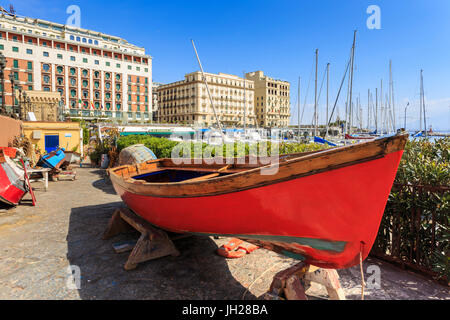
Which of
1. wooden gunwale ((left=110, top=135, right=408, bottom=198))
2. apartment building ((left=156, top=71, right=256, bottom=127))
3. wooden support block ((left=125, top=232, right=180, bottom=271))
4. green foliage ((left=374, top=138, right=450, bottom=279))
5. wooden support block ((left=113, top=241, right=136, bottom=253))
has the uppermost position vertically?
apartment building ((left=156, top=71, right=256, bottom=127))

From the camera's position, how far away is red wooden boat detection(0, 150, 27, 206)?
6968 millimetres

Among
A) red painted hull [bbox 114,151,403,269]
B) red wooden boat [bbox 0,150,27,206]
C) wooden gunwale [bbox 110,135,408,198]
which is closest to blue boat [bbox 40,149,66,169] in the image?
red wooden boat [bbox 0,150,27,206]

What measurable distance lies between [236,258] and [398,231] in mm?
2624

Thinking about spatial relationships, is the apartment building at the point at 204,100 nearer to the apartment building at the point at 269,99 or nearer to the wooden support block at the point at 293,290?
the apartment building at the point at 269,99

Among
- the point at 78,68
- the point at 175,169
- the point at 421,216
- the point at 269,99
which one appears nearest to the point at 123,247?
the point at 175,169

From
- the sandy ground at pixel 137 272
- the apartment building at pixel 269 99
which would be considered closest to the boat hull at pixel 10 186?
the sandy ground at pixel 137 272

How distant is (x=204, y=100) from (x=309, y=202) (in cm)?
10092

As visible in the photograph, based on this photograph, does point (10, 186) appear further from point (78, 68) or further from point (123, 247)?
point (78, 68)

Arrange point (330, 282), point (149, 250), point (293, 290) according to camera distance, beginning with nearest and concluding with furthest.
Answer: point (293, 290)
point (330, 282)
point (149, 250)

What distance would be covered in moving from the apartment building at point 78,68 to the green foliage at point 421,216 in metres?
63.9

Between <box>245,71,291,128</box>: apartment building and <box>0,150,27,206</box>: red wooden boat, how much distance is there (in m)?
110

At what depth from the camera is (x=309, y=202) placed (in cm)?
263

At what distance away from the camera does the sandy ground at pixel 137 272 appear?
339 cm

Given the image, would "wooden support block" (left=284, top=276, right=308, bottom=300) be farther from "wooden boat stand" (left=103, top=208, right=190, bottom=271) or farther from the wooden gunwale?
"wooden boat stand" (left=103, top=208, right=190, bottom=271)
